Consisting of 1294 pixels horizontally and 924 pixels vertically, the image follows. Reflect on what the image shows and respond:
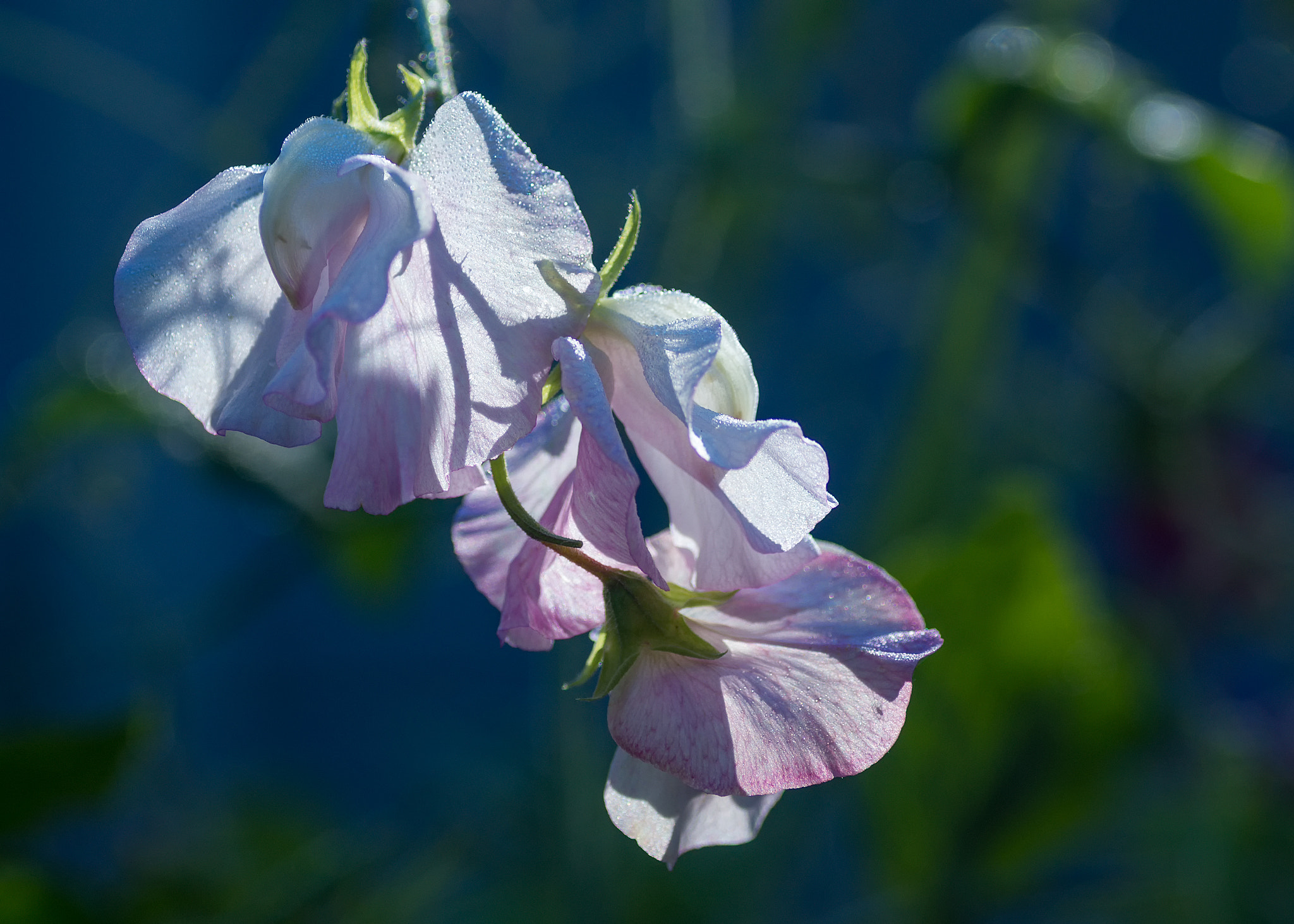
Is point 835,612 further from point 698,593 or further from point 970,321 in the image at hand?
point 970,321

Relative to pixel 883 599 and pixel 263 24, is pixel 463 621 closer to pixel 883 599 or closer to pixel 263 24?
pixel 263 24

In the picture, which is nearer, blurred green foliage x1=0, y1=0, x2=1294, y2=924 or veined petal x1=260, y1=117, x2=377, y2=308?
veined petal x1=260, y1=117, x2=377, y2=308

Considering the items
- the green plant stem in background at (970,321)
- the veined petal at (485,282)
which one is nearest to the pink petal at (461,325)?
the veined petal at (485,282)

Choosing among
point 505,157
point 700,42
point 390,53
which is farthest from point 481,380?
point 700,42

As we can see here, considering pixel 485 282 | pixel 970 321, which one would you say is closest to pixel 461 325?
pixel 485 282

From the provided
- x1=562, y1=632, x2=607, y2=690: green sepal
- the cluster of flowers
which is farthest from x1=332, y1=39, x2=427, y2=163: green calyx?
x1=562, y1=632, x2=607, y2=690: green sepal

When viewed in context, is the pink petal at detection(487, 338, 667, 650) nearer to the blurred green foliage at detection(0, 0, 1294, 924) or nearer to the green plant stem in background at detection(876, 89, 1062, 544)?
the blurred green foliage at detection(0, 0, 1294, 924)
